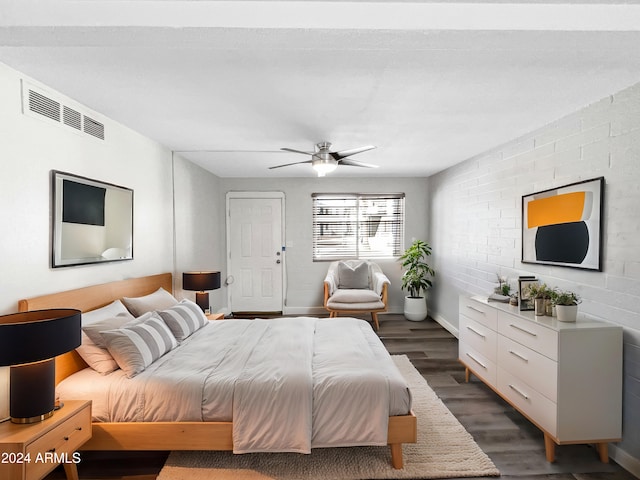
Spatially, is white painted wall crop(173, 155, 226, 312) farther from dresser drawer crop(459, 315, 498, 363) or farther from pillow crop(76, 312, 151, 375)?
dresser drawer crop(459, 315, 498, 363)

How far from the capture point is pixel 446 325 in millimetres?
5566

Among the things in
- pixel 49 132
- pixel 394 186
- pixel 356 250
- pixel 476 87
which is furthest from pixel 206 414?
pixel 394 186

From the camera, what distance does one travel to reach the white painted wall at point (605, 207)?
238cm

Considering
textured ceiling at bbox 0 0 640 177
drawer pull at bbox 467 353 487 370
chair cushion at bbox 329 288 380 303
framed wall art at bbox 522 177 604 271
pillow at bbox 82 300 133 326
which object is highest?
textured ceiling at bbox 0 0 640 177

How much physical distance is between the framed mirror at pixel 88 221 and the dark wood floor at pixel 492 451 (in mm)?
1347

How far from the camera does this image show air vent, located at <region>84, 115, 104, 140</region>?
2932 millimetres

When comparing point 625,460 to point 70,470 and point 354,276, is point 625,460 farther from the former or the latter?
point 354,276

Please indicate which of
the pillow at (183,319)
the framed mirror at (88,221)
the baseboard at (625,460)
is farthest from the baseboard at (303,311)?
the baseboard at (625,460)

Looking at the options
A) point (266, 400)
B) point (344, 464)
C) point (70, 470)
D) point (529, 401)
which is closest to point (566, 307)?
point (529, 401)

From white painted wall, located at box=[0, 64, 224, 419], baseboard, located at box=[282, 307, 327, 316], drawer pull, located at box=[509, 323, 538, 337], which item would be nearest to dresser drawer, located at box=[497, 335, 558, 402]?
drawer pull, located at box=[509, 323, 538, 337]

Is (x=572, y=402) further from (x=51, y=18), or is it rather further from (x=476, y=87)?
(x=51, y=18)

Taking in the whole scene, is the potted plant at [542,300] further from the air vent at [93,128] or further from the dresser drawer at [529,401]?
the air vent at [93,128]

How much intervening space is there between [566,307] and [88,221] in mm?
3493

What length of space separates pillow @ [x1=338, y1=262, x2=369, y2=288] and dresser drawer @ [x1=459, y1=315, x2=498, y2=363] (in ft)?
7.44
